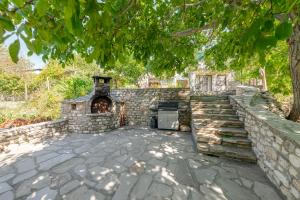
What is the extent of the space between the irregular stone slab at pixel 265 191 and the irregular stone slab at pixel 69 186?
3.00m

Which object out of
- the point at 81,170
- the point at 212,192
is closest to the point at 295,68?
the point at 212,192

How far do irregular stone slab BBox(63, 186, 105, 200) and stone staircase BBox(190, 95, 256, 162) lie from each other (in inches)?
104

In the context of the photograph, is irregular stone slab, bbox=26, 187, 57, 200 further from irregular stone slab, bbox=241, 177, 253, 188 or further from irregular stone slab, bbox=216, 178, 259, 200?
irregular stone slab, bbox=241, 177, 253, 188

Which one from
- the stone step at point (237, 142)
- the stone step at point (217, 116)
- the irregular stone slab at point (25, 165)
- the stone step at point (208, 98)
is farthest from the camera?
the stone step at point (208, 98)

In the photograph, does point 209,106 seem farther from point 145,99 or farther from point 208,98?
point 145,99

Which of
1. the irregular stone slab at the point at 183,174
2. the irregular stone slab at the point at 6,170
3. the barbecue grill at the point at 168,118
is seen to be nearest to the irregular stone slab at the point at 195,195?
the irregular stone slab at the point at 183,174

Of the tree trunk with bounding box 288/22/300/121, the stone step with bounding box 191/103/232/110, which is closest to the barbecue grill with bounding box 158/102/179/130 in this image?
the stone step with bounding box 191/103/232/110

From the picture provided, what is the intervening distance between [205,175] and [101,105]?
17.2 feet

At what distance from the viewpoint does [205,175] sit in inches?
113

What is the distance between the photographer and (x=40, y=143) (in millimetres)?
4914

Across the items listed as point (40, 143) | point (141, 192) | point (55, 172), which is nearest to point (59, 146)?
point (40, 143)

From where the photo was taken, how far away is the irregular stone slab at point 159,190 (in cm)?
234

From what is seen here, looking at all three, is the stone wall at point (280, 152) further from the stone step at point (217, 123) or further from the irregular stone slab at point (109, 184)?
the irregular stone slab at point (109, 184)

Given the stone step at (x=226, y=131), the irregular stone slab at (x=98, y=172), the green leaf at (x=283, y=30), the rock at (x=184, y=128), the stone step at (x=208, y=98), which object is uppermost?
the green leaf at (x=283, y=30)
